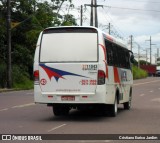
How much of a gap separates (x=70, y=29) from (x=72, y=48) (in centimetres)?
70

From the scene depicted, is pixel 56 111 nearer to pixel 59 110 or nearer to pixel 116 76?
pixel 59 110

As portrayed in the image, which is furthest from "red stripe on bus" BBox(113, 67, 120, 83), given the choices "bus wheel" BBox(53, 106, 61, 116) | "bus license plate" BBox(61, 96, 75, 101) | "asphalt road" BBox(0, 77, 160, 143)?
Answer: "bus license plate" BBox(61, 96, 75, 101)

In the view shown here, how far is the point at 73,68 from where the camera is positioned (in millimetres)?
16656

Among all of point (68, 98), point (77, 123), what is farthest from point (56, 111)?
point (77, 123)

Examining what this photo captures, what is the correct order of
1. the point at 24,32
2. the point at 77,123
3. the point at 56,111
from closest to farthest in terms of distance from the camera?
the point at 77,123 → the point at 56,111 → the point at 24,32

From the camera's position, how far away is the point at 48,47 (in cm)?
1705

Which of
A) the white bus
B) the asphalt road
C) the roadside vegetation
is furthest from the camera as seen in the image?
the roadside vegetation

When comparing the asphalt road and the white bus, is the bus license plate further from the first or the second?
the asphalt road

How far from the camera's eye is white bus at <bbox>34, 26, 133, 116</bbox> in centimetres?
1652

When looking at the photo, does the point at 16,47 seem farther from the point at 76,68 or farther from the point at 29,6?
the point at 76,68

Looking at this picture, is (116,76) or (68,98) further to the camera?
(116,76)

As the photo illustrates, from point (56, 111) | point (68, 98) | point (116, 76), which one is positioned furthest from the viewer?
point (116, 76)

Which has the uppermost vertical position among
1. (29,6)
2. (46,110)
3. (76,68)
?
(29,6)

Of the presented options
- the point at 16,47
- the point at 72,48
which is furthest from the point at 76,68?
the point at 16,47
